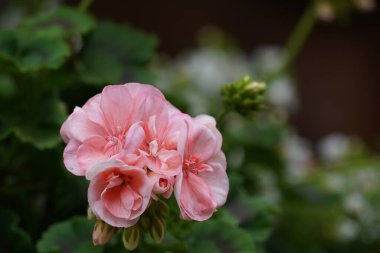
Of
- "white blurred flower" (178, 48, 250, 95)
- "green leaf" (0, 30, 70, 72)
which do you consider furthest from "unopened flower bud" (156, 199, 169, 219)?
"white blurred flower" (178, 48, 250, 95)

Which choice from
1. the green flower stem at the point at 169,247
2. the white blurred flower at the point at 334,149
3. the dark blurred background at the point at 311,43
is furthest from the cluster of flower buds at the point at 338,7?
the dark blurred background at the point at 311,43

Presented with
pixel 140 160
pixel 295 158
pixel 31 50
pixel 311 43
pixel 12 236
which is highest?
pixel 140 160

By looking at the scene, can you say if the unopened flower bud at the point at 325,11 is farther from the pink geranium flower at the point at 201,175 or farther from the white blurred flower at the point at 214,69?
the pink geranium flower at the point at 201,175

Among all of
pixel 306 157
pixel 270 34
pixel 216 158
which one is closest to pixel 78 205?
pixel 216 158

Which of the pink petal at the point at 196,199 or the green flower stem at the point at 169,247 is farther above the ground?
the pink petal at the point at 196,199

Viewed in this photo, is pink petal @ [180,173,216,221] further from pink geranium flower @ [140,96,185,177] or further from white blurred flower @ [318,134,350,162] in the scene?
white blurred flower @ [318,134,350,162]

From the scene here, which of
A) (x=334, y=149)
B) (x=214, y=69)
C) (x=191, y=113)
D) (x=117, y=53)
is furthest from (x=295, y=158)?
(x=117, y=53)

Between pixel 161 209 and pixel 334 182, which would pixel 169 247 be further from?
pixel 334 182
